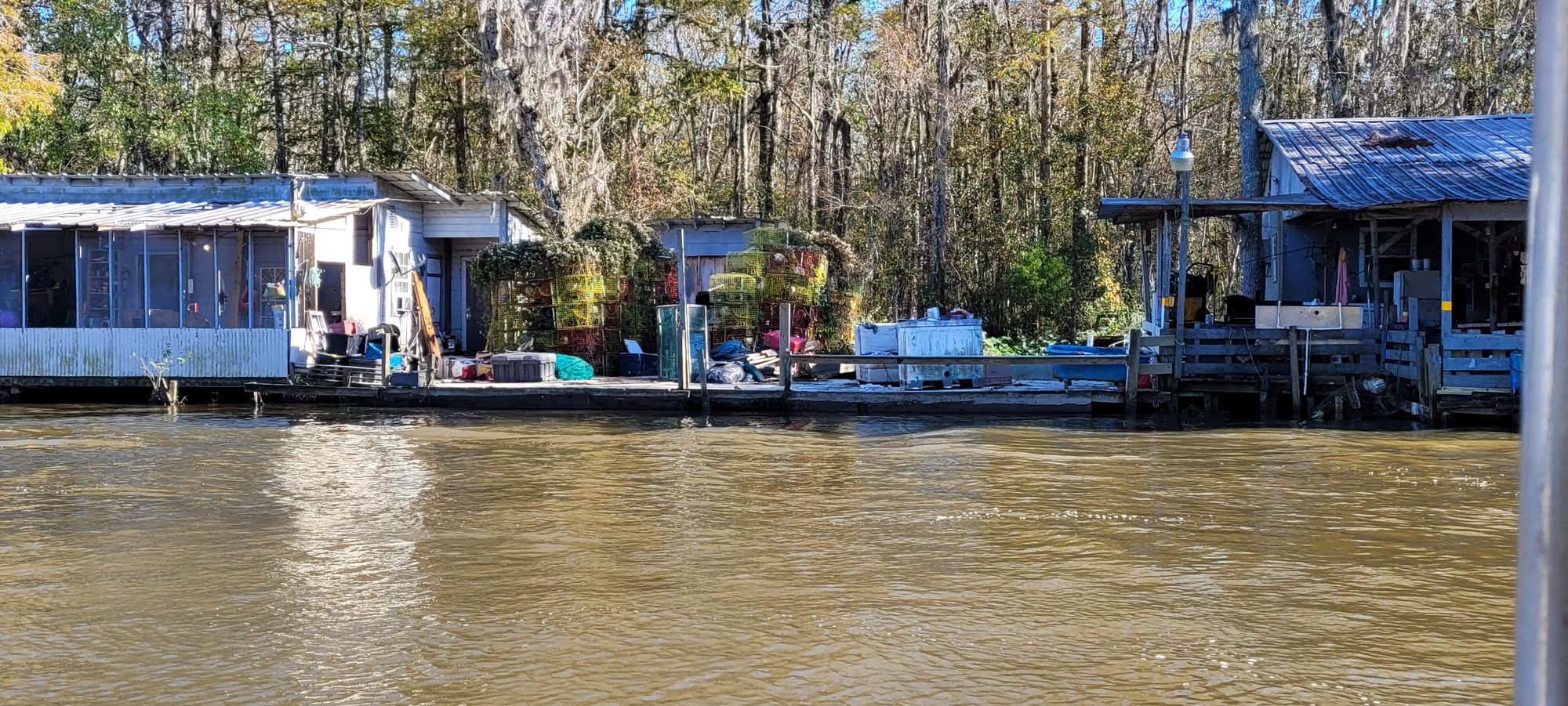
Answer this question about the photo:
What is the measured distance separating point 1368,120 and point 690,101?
18.8 m

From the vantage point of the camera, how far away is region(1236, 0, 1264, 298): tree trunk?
25.7 meters

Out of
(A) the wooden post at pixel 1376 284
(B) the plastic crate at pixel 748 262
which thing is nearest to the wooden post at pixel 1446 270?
(A) the wooden post at pixel 1376 284

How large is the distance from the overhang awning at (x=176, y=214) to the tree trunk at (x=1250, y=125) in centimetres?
1638

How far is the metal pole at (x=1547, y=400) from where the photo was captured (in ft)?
6.33

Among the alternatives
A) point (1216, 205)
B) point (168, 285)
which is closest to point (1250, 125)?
point (1216, 205)

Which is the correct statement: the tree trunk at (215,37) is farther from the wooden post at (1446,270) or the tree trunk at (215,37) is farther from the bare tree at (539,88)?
the wooden post at (1446,270)

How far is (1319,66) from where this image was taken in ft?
114

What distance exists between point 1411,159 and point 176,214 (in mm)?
20471

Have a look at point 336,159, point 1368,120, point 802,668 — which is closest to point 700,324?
point 1368,120

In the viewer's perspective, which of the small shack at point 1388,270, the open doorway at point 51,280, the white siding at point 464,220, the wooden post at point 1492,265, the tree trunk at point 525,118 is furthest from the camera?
the tree trunk at point 525,118

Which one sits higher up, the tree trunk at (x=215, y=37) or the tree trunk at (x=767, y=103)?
the tree trunk at (x=215, y=37)

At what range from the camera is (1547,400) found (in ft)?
6.37

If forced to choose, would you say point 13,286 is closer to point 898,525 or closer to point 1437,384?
point 898,525

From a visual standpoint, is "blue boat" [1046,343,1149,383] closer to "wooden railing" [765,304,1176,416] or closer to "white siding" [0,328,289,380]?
"wooden railing" [765,304,1176,416]
